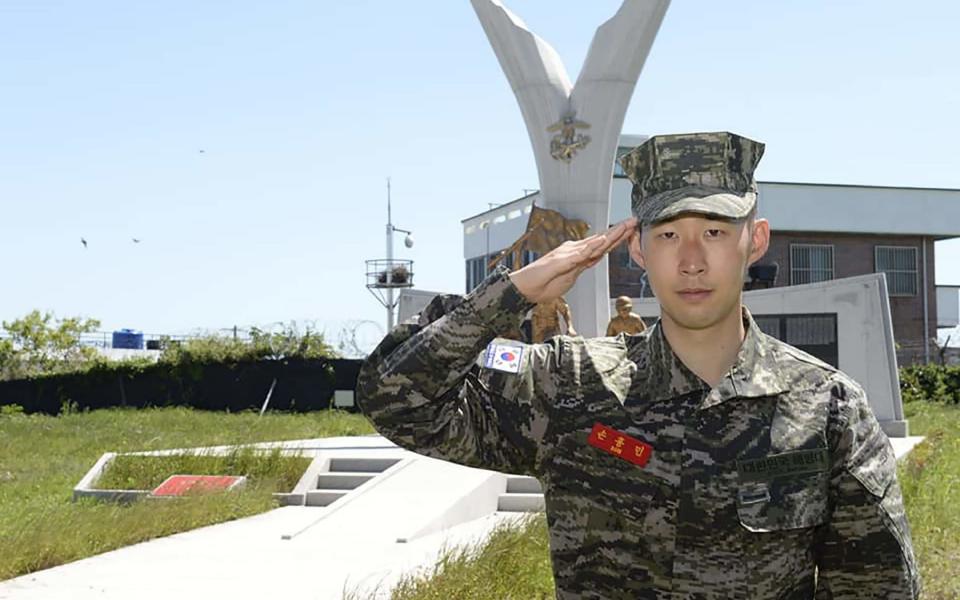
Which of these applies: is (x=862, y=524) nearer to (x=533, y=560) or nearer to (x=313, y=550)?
(x=533, y=560)

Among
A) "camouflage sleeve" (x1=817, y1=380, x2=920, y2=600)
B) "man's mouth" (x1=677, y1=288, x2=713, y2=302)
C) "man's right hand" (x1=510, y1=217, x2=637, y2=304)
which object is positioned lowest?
"camouflage sleeve" (x1=817, y1=380, x2=920, y2=600)

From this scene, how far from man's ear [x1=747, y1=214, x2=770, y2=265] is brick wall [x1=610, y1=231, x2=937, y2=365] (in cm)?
3327

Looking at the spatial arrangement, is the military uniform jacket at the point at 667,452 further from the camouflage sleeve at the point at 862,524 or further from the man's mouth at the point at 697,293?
the man's mouth at the point at 697,293

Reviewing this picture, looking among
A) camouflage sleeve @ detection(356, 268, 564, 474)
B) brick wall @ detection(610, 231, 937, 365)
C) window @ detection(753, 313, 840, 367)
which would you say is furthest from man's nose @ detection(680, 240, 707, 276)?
brick wall @ detection(610, 231, 937, 365)

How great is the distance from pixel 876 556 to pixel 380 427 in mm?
974

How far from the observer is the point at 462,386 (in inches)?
84.4

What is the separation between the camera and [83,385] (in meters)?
26.9

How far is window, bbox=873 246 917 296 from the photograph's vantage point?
37906 mm

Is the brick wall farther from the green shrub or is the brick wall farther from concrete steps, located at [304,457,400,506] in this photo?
concrete steps, located at [304,457,400,506]

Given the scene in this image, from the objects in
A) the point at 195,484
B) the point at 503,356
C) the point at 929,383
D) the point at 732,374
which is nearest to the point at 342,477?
the point at 195,484

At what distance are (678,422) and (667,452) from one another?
0.06 metres

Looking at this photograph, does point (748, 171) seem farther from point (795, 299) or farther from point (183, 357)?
point (183, 357)

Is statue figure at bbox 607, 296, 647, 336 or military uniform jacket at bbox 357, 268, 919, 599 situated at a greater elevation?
statue figure at bbox 607, 296, 647, 336

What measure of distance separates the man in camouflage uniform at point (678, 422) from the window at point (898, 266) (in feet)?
125
